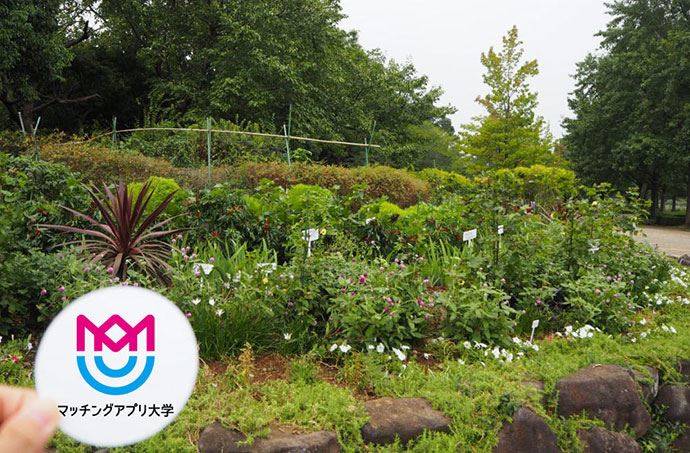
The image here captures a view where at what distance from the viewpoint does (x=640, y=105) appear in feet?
77.6

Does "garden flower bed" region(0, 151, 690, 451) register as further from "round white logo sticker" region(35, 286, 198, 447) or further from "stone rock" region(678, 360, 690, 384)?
Result: "round white logo sticker" region(35, 286, 198, 447)

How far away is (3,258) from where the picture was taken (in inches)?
129

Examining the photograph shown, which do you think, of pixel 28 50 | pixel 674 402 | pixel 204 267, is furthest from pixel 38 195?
pixel 28 50

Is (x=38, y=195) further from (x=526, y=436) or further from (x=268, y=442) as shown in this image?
(x=526, y=436)

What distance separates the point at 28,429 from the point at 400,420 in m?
2.15

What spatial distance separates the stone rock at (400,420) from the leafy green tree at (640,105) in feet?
76.4

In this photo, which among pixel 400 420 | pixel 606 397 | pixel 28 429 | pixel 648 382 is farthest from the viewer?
pixel 648 382

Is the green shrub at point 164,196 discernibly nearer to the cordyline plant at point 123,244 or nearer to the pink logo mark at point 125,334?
the cordyline plant at point 123,244

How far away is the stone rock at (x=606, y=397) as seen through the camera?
9.84ft

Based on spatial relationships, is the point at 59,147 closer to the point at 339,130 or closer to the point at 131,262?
the point at 131,262

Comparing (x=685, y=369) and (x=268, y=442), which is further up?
(x=268, y=442)

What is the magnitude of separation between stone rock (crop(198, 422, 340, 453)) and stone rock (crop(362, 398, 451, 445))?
9.2 inches

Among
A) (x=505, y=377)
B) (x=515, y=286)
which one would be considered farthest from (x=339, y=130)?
(x=505, y=377)

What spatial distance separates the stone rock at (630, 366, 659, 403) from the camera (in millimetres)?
3309
